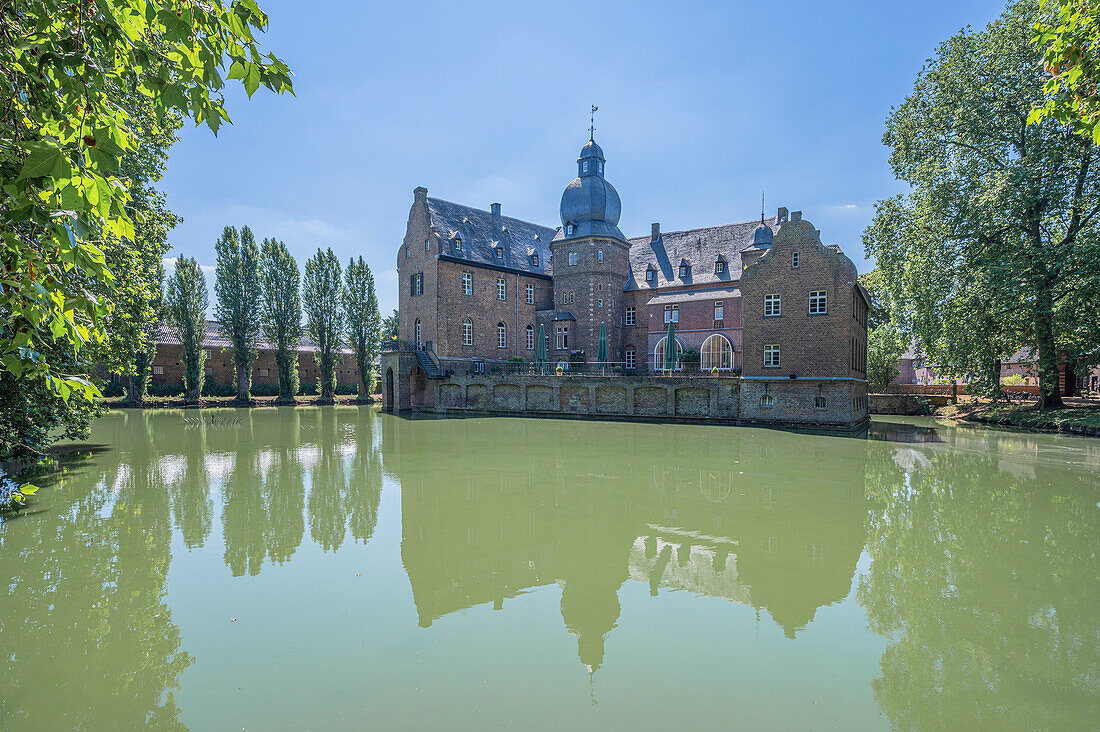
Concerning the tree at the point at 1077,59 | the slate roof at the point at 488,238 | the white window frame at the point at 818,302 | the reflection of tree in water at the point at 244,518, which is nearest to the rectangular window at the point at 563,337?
the slate roof at the point at 488,238

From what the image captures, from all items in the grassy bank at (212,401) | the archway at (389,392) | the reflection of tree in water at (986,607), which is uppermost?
the archway at (389,392)

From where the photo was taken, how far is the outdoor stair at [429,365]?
33.1 m

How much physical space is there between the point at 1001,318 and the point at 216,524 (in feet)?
101

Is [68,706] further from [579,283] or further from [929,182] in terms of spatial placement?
[579,283]

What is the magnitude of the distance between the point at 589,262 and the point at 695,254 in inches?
291

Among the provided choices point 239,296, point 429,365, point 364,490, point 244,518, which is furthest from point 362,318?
point 244,518

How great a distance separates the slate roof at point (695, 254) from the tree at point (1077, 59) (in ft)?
97.5

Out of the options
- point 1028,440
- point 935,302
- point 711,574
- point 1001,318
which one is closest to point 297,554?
point 711,574

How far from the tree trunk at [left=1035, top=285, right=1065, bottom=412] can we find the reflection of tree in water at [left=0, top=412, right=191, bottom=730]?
92.5 ft

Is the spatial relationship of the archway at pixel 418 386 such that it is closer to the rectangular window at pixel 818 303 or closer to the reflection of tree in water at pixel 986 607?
the rectangular window at pixel 818 303

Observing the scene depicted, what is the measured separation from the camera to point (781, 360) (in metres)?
25.0

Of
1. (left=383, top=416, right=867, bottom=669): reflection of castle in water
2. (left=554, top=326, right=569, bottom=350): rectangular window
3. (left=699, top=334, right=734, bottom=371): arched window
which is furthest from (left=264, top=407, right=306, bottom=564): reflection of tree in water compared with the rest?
(left=699, top=334, right=734, bottom=371): arched window

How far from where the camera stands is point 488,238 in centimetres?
3688

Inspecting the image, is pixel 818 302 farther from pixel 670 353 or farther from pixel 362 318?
pixel 362 318
